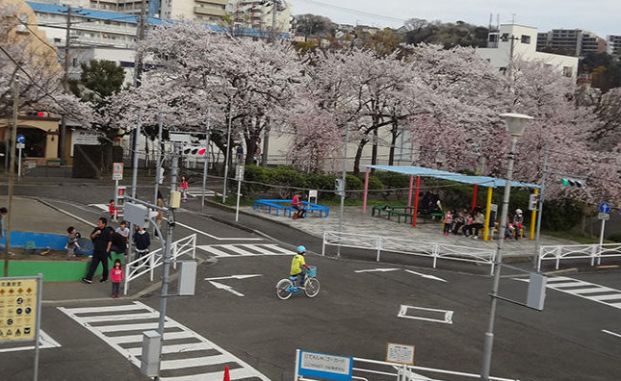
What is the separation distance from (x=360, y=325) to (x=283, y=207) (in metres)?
19.5

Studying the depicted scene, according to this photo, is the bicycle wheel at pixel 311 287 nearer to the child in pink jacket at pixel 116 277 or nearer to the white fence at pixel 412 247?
the child in pink jacket at pixel 116 277

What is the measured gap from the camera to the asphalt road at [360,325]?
16141mm

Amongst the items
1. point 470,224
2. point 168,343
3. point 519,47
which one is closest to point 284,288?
point 168,343

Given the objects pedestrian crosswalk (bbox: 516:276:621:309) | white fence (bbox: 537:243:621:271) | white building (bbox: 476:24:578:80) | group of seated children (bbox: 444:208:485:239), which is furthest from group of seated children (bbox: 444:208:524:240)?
white building (bbox: 476:24:578:80)

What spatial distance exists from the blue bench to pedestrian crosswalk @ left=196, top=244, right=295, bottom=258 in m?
7.80

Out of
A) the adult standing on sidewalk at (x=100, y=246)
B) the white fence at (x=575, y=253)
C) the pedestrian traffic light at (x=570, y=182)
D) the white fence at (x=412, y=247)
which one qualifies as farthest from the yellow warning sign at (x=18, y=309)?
the pedestrian traffic light at (x=570, y=182)

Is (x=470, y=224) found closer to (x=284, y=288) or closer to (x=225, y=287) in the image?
(x=284, y=288)

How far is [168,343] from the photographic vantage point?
17016mm

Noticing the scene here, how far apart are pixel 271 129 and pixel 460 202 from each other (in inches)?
510

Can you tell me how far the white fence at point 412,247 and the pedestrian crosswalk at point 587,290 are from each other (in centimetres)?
261

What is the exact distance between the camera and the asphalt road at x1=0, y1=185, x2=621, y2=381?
53.0 feet

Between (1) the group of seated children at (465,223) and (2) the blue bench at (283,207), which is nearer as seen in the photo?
(1) the group of seated children at (465,223)

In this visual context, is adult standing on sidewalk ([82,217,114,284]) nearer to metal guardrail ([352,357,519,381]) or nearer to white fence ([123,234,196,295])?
white fence ([123,234,196,295])

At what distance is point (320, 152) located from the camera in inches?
1919
